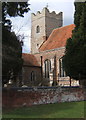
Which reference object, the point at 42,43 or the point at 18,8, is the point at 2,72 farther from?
the point at 42,43

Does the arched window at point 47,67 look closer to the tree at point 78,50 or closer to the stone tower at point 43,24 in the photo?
the stone tower at point 43,24

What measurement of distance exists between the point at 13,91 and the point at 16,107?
3.54ft

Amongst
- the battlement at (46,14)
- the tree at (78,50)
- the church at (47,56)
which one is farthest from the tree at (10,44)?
the battlement at (46,14)

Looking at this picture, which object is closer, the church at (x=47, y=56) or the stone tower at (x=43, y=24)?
the church at (x=47, y=56)

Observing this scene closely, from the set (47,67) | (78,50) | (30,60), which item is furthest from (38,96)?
(30,60)

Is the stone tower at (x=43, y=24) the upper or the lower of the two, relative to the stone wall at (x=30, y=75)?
upper

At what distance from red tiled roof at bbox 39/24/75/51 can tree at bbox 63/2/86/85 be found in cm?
1314

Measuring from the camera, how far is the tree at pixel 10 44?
14.4 metres

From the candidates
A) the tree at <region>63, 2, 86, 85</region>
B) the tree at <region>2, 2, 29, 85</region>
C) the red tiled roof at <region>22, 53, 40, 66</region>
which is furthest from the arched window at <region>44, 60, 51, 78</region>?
the tree at <region>2, 2, 29, 85</region>

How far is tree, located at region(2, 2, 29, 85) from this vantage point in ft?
47.2

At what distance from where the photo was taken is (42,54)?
127 ft

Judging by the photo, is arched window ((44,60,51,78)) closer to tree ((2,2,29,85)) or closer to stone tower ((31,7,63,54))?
stone tower ((31,7,63,54))

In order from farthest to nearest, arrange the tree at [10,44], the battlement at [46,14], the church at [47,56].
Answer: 1. the battlement at [46,14]
2. the church at [47,56]
3. the tree at [10,44]

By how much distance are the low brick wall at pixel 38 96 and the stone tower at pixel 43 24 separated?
25.5 metres
